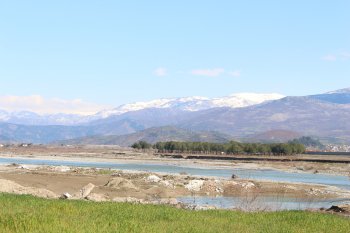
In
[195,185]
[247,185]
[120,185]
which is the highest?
[120,185]

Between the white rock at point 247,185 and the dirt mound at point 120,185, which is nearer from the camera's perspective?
the dirt mound at point 120,185

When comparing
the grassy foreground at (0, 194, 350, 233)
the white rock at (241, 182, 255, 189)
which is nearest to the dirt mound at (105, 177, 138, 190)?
the white rock at (241, 182, 255, 189)

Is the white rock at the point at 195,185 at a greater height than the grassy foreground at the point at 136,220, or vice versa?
the grassy foreground at the point at 136,220

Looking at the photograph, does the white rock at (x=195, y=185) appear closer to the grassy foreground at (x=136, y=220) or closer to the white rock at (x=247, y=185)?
the white rock at (x=247, y=185)

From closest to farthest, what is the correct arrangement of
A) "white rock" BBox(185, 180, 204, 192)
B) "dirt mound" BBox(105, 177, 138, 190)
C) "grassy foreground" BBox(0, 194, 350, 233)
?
"grassy foreground" BBox(0, 194, 350, 233) < "dirt mound" BBox(105, 177, 138, 190) < "white rock" BBox(185, 180, 204, 192)

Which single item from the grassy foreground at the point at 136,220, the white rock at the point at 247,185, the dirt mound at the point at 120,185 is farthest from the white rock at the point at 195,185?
the grassy foreground at the point at 136,220

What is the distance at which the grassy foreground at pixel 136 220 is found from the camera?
65.5ft

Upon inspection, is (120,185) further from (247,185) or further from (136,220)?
(136,220)

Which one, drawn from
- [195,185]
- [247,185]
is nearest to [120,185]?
[195,185]

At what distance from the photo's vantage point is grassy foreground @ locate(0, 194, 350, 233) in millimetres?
19967

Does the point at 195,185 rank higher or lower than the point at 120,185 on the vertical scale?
lower

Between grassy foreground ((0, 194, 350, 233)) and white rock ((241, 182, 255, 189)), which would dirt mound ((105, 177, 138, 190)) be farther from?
grassy foreground ((0, 194, 350, 233))

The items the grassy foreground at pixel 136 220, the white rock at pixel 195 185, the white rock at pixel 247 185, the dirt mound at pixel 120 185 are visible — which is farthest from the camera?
the white rock at pixel 247 185

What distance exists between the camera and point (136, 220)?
23469mm
